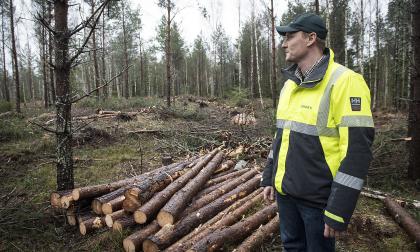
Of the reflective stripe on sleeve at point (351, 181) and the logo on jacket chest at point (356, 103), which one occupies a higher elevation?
the logo on jacket chest at point (356, 103)

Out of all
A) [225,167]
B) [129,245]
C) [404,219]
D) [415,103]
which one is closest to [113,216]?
[129,245]

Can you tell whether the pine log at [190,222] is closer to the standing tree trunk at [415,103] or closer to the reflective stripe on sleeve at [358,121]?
the reflective stripe on sleeve at [358,121]

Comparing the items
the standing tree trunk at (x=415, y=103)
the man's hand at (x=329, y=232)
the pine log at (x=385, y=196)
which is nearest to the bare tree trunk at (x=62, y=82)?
the man's hand at (x=329, y=232)

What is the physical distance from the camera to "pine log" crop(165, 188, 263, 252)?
154 inches

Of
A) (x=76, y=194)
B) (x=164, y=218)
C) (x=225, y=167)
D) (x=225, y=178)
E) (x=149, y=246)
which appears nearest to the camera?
(x=149, y=246)

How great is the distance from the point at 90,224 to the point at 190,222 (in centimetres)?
167

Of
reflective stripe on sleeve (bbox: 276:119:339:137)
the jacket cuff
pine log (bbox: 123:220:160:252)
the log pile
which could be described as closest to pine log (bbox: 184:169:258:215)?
the log pile

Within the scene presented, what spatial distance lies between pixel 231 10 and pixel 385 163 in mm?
27660

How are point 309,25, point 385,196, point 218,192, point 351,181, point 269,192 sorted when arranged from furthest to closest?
point 385,196, point 218,192, point 269,192, point 309,25, point 351,181

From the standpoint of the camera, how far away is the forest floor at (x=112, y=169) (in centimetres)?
442

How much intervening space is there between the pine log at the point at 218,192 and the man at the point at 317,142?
7.45 feet

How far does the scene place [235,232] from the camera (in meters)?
4.15

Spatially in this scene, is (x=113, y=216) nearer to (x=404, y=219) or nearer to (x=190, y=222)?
(x=190, y=222)

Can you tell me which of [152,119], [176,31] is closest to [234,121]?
[152,119]
